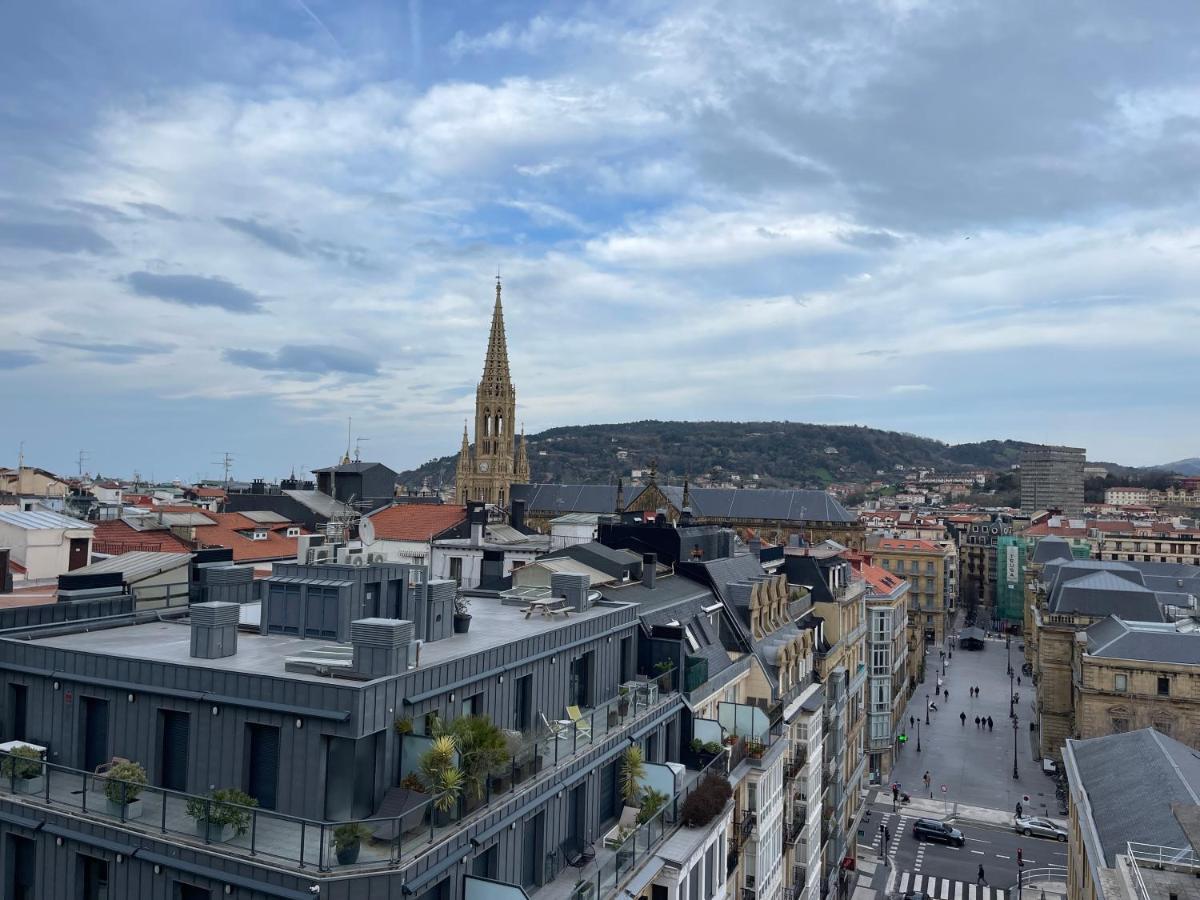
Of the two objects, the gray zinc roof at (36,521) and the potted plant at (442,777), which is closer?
the potted plant at (442,777)

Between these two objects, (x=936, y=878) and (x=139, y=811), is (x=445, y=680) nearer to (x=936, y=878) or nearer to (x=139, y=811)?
(x=139, y=811)

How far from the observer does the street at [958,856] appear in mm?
48562

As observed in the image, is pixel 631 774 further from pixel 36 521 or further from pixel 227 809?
pixel 36 521

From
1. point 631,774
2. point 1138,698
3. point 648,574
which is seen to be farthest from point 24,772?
point 1138,698

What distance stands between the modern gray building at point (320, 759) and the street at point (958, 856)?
3365cm

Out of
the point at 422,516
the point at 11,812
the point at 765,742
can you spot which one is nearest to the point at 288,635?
the point at 11,812

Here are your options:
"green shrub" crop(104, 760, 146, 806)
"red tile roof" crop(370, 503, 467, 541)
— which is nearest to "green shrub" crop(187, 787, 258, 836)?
"green shrub" crop(104, 760, 146, 806)

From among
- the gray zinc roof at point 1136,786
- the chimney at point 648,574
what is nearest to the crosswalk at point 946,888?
the gray zinc roof at point 1136,786

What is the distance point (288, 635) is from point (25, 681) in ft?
16.4

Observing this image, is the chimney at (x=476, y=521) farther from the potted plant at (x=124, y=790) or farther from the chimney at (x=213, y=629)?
the potted plant at (x=124, y=790)

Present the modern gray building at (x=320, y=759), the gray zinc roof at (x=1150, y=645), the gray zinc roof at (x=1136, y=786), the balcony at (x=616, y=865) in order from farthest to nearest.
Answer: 1. the gray zinc roof at (x=1150, y=645)
2. the gray zinc roof at (x=1136, y=786)
3. the balcony at (x=616, y=865)
4. the modern gray building at (x=320, y=759)

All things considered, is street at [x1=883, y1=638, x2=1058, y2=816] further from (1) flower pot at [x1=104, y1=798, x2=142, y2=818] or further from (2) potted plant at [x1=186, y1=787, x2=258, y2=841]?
(1) flower pot at [x1=104, y1=798, x2=142, y2=818]

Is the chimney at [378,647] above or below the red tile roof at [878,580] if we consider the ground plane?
above

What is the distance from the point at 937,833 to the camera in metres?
54.7
